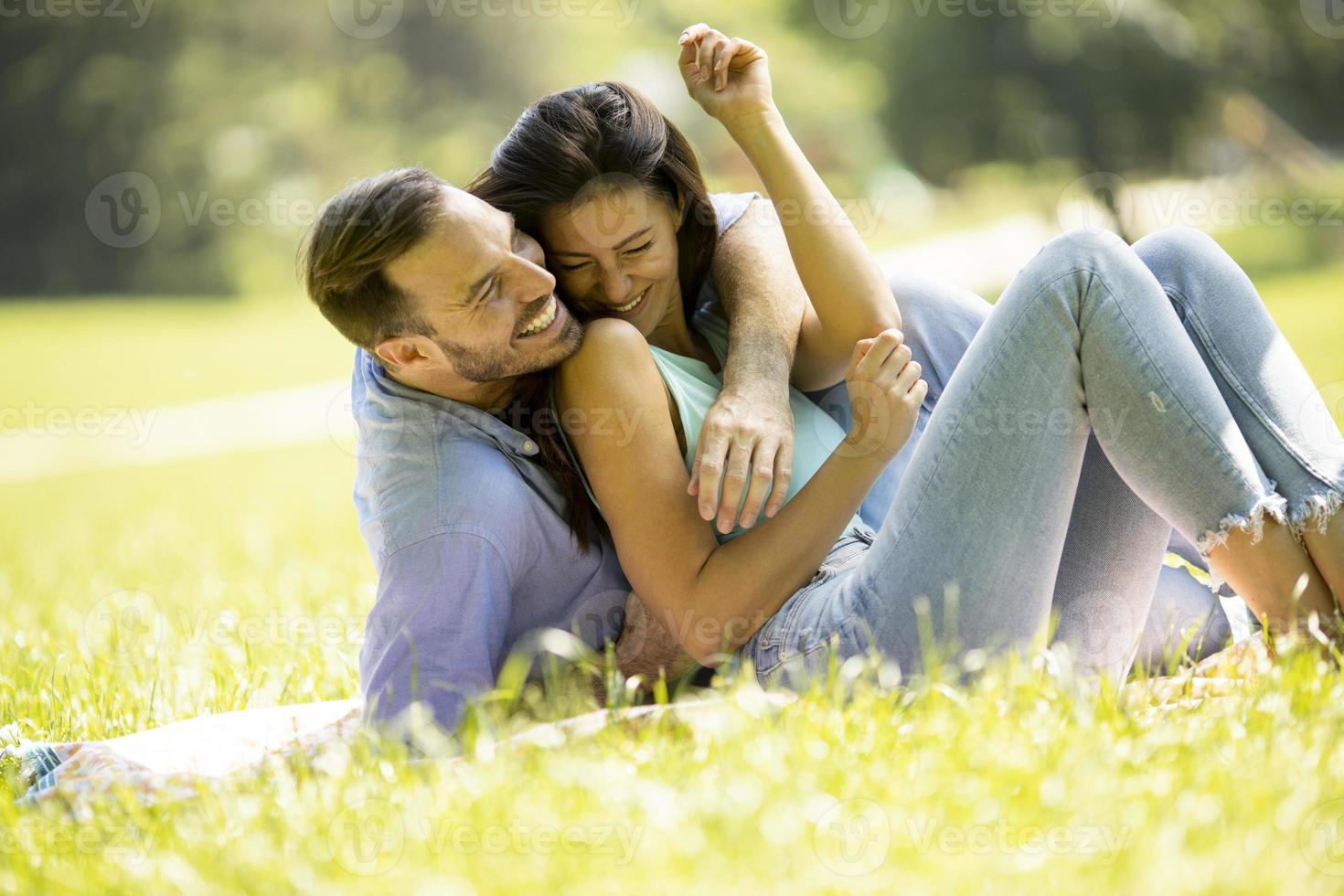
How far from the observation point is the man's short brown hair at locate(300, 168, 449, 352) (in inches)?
93.8

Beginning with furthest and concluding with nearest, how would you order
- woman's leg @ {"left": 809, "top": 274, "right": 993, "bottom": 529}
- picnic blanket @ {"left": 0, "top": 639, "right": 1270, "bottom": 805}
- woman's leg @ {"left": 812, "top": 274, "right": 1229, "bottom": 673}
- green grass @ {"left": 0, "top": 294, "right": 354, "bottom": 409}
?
green grass @ {"left": 0, "top": 294, "right": 354, "bottom": 409} < woman's leg @ {"left": 809, "top": 274, "right": 993, "bottom": 529} < woman's leg @ {"left": 812, "top": 274, "right": 1229, "bottom": 673} < picnic blanket @ {"left": 0, "top": 639, "right": 1270, "bottom": 805}

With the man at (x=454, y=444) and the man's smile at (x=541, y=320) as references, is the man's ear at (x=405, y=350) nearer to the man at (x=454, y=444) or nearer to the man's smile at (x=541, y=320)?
the man at (x=454, y=444)

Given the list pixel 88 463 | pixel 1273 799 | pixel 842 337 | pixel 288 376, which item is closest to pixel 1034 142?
pixel 288 376

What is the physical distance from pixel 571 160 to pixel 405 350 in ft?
1.74

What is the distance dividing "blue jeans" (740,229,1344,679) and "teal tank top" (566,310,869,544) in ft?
→ 0.96

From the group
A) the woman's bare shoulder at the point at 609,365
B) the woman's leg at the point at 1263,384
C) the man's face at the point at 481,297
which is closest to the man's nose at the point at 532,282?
the man's face at the point at 481,297

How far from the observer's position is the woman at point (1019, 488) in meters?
2.19

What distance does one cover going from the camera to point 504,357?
246 centimetres

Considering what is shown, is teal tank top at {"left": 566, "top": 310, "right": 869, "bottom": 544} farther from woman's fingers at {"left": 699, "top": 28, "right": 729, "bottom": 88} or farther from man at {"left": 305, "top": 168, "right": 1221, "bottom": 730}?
woman's fingers at {"left": 699, "top": 28, "right": 729, "bottom": 88}

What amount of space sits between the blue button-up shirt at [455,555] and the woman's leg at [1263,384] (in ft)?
3.98

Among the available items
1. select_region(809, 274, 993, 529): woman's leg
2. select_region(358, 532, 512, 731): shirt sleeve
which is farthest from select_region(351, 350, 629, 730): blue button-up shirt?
select_region(809, 274, 993, 529): woman's leg

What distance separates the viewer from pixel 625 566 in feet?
7.82

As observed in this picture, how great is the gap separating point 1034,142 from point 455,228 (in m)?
15.8

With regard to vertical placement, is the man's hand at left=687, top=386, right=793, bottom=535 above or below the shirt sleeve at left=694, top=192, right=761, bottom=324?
below
